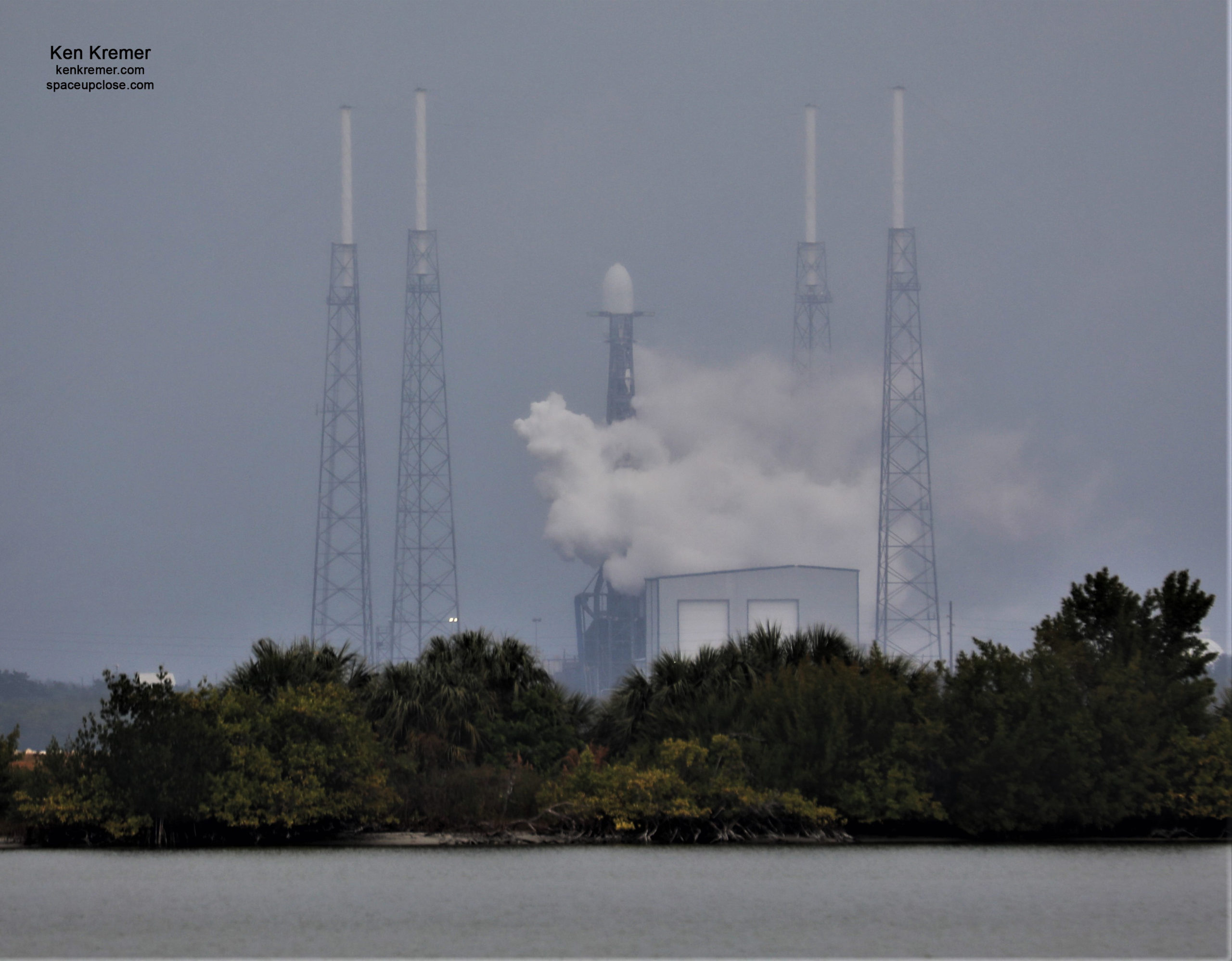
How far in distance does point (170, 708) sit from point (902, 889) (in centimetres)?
1841

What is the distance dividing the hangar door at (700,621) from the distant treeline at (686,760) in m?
45.7

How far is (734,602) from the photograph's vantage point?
92125 mm

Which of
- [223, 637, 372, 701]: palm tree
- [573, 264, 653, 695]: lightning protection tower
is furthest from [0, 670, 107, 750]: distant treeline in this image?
[223, 637, 372, 701]: palm tree

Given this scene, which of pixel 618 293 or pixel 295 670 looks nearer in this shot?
pixel 295 670

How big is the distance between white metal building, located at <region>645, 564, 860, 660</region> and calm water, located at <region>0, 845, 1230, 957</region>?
49968mm

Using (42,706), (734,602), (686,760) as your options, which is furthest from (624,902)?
(42,706)

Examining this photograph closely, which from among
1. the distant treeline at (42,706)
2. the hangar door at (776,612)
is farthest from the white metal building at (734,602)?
the distant treeline at (42,706)

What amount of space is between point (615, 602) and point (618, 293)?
18366mm

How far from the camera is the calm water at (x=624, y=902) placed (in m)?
27.4

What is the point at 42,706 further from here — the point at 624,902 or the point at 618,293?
the point at 624,902

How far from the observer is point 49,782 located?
42719 mm

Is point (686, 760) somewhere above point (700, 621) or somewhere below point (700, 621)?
below

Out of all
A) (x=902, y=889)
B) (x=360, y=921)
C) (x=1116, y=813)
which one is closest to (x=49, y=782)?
(x=360, y=921)

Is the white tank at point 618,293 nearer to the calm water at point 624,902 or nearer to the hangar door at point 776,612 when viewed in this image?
the hangar door at point 776,612
